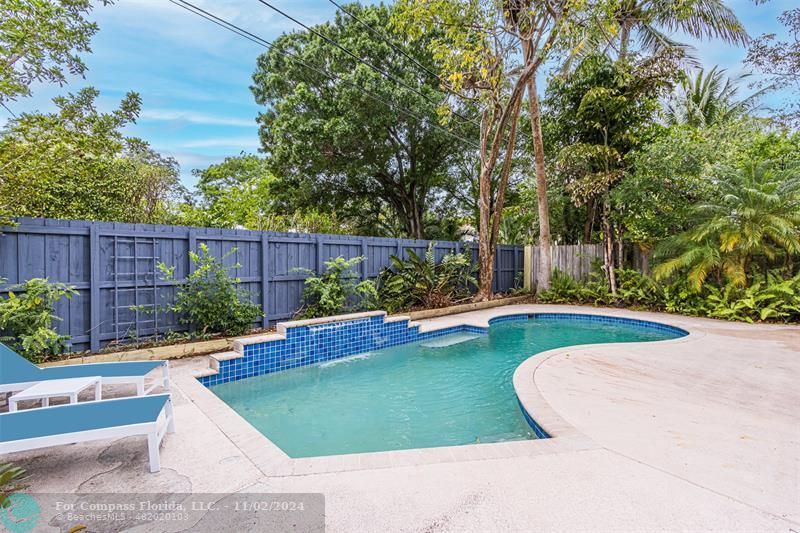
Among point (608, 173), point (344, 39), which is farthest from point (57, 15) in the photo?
point (608, 173)

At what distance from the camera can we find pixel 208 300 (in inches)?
210

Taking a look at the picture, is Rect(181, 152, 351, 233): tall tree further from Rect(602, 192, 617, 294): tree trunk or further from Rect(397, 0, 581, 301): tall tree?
Rect(602, 192, 617, 294): tree trunk

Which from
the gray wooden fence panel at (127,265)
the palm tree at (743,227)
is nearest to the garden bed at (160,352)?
the gray wooden fence panel at (127,265)

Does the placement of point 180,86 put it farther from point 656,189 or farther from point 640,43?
point 640,43

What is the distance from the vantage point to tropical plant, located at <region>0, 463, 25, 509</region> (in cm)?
188

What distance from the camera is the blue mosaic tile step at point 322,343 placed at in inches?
181

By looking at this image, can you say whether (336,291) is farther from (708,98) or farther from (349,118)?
(708,98)

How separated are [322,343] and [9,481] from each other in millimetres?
3639

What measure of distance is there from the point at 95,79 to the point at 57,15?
726mm

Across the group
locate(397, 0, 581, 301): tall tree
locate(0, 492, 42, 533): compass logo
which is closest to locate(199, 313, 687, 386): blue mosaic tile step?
locate(0, 492, 42, 533): compass logo

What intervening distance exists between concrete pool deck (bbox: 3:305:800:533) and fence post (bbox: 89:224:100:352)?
2.05 m

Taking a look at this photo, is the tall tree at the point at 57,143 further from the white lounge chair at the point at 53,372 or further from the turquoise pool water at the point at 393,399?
the turquoise pool water at the point at 393,399

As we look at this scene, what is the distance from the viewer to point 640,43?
11781mm

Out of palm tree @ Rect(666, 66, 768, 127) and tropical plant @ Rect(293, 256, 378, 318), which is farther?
palm tree @ Rect(666, 66, 768, 127)
